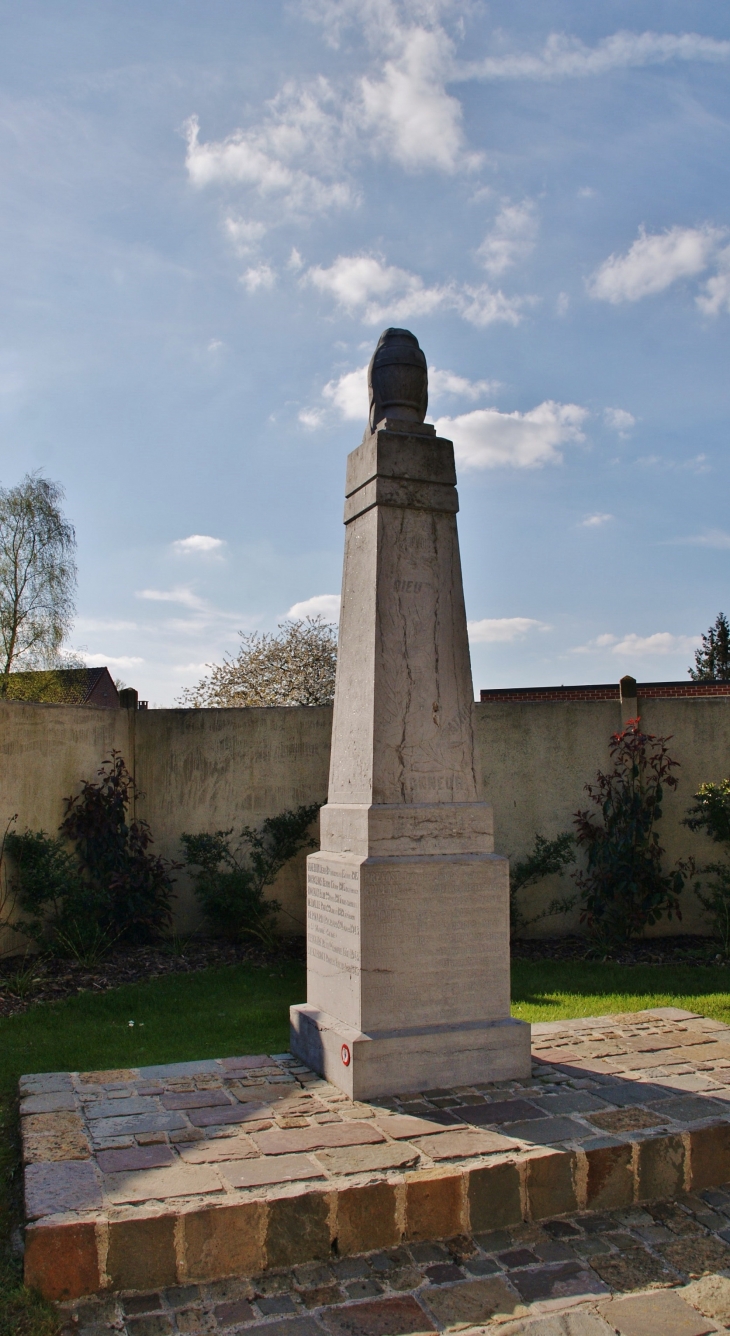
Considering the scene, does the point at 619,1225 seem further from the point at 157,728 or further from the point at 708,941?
the point at 157,728

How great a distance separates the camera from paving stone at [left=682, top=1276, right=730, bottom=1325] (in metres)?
2.80

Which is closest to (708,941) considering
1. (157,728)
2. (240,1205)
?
(157,728)

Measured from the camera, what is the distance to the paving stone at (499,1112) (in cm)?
368

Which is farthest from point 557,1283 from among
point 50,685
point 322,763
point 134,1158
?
point 50,685

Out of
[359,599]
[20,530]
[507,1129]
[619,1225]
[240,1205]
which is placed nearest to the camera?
[240,1205]

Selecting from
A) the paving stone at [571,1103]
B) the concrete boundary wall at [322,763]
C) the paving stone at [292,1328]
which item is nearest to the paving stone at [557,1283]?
the paving stone at [292,1328]

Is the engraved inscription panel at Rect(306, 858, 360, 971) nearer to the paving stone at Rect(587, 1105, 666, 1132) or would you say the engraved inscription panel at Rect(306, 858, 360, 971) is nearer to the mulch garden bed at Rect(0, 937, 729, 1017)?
the paving stone at Rect(587, 1105, 666, 1132)

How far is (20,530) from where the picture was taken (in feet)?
81.2

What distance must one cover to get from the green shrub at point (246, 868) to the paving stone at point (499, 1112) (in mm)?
3975

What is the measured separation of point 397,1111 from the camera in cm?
378

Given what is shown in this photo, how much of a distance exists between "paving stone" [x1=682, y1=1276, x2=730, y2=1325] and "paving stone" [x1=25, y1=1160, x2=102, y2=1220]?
1.80m

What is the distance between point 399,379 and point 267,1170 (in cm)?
335

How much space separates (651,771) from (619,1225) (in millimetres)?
5375

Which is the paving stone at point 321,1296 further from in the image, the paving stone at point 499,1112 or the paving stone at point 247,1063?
the paving stone at point 247,1063
